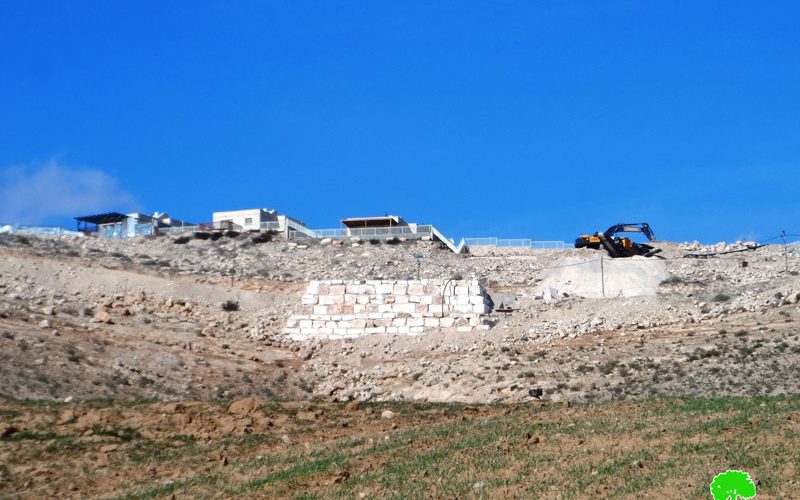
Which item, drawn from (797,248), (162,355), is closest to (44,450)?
(162,355)

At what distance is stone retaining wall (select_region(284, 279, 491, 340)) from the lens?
37.1 m

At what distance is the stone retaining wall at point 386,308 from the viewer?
1462 inches

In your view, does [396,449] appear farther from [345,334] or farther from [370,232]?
[370,232]

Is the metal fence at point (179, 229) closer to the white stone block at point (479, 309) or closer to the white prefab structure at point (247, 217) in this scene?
the white prefab structure at point (247, 217)

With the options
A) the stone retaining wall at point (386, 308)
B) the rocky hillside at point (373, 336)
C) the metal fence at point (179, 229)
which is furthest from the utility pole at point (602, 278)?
the metal fence at point (179, 229)

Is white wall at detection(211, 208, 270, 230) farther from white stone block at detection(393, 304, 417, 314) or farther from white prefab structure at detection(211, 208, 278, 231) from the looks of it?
white stone block at detection(393, 304, 417, 314)

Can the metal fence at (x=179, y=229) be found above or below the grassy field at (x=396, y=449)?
above

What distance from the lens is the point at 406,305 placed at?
3766 centimetres

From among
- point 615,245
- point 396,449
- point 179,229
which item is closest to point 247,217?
point 179,229

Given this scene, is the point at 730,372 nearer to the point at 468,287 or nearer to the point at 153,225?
the point at 468,287

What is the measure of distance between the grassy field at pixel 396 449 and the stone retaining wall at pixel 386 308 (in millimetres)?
13625

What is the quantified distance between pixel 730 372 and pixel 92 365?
1761 centimetres

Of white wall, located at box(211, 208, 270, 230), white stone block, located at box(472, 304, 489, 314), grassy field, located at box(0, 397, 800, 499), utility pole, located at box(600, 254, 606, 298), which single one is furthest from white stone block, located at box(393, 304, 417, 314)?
white wall, located at box(211, 208, 270, 230)

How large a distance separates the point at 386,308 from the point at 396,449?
2155cm
